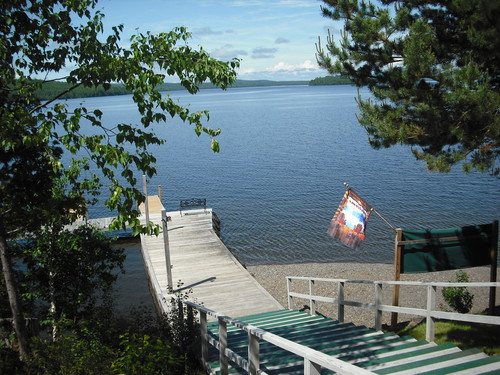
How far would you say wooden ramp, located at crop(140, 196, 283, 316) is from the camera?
13383 millimetres

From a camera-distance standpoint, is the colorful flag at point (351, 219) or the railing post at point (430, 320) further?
the colorful flag at point (351, 219)

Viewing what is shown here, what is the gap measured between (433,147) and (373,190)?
2443cm

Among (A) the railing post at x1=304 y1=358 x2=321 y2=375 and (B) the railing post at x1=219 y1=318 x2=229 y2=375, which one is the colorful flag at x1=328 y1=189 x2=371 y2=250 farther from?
(A) the railing post at x1=304 y1=358 x2=321 y2=375

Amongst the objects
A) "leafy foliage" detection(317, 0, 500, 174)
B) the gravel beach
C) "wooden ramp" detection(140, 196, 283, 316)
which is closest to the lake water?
the gravel beach

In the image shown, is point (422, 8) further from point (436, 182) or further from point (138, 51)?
point (436, 182)

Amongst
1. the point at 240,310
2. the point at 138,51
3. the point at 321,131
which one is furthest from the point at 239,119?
the point at 138,51

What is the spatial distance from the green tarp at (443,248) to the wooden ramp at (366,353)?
2985mm

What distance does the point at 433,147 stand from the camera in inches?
367

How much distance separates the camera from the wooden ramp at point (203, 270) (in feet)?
43.9

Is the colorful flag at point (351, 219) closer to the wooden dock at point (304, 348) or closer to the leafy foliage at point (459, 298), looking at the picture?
the wooden dock at point (304, 348)

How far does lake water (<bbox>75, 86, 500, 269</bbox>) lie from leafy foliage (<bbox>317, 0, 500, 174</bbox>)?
13526 mm

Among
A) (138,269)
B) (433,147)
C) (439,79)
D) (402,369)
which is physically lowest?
(138,269)

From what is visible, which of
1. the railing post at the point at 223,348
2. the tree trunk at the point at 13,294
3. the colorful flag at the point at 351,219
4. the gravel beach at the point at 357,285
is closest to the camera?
the railing post at the point at 223,348

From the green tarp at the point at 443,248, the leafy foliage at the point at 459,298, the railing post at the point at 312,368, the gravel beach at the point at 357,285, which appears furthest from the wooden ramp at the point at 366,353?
the gravel beach at the point at 357,285
